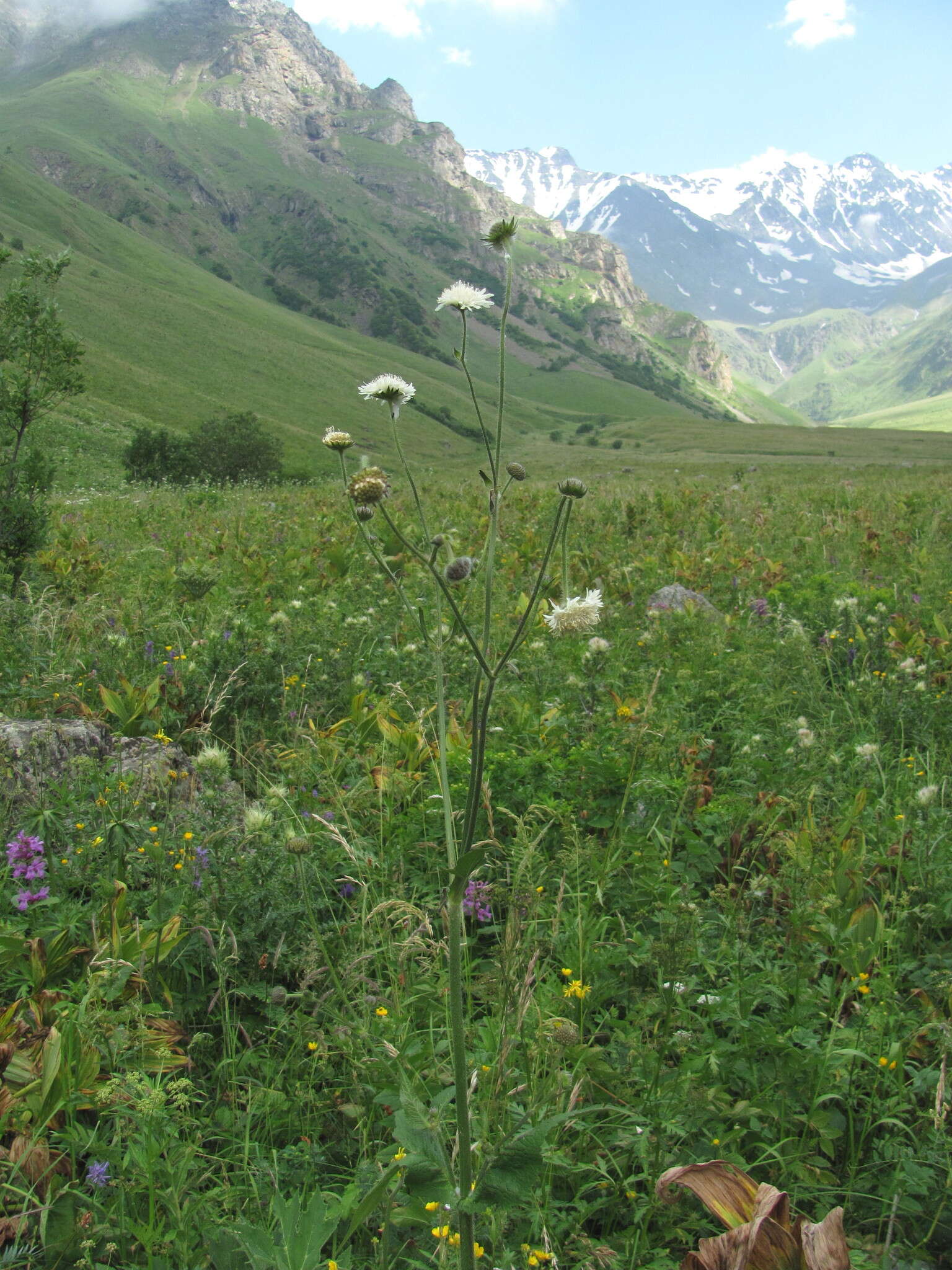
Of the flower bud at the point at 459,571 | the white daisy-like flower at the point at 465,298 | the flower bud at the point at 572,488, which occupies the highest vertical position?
the white daisy-like flower at the point at 465,298

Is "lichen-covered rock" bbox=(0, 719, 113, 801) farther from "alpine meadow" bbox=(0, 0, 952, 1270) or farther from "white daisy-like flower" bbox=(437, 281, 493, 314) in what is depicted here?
"white daisy-like flower" bbox=(437, 281, 493, 314)

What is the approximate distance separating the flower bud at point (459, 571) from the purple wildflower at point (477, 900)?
1.27 metres

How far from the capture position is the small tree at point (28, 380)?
5.73 m

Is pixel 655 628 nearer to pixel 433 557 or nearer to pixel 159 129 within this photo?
pixel 433 557

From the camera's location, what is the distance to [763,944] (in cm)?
222

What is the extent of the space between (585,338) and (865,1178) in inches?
8093

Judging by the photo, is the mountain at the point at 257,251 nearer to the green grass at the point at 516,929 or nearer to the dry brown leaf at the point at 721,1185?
the green grass at the point at 516,929

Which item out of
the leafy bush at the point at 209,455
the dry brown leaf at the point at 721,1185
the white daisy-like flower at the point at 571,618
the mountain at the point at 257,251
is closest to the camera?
the dry brown leaf at the point at 721,1185

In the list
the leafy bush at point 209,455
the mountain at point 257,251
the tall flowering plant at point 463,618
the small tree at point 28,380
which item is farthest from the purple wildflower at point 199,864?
the mountain at point 257,251

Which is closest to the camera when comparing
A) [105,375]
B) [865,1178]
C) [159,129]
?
[865,1178]

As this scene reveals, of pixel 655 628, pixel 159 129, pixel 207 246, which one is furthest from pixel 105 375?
pixel 159 129

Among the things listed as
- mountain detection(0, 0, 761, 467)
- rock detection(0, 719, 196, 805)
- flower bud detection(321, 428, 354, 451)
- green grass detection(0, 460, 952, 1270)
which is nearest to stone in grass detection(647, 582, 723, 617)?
green grass detection(0, 460, 952, 1270)

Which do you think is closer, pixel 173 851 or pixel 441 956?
pixel 441 956

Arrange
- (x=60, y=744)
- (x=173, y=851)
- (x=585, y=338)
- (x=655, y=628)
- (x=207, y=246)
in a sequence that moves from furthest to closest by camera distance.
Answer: (x=585, y=338) < (x=207, y=246) < (x=655, y=628) < (x=60, y=744) < (x=173, y=851)
